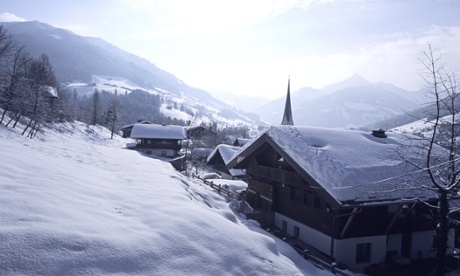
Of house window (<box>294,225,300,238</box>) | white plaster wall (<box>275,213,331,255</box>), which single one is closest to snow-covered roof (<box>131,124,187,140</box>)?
white plaster wall (<box>275,213,331,255</box>)

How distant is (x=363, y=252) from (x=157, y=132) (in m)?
47.2

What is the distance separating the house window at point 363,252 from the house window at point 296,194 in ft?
12.5

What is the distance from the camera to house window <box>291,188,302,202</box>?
17.4 m

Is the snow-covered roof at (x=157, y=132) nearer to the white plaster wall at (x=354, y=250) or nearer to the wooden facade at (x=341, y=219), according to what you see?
the wooden facade at (x=341, y=219)

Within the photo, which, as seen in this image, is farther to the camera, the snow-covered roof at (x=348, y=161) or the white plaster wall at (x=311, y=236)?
the white plaster wall at (x=311, y=236)

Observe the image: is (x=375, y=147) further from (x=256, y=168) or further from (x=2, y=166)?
(x=2, y=166)

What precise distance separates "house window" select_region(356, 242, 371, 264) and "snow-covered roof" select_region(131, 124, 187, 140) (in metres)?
44.4

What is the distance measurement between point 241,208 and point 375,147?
342 inches

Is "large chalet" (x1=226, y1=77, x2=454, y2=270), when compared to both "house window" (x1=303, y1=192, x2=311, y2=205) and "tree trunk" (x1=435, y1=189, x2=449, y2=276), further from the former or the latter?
"tree trunk" (x1=435, y1=189, x2=449, y2=276)

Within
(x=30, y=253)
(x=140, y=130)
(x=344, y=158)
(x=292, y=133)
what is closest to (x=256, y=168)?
(x=292, y=133)

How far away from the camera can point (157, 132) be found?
57.2 m

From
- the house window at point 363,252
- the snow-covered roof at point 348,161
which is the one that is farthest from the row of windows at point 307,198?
the house window at point 363,252

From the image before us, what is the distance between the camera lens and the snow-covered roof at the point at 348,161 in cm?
1359

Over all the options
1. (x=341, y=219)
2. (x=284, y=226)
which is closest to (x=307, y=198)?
(x=341, y=219)
